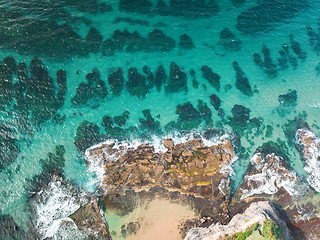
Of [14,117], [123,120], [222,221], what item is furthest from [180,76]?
[14,117]

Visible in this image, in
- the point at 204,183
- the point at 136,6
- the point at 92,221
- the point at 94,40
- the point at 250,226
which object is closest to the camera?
the point at 250,226

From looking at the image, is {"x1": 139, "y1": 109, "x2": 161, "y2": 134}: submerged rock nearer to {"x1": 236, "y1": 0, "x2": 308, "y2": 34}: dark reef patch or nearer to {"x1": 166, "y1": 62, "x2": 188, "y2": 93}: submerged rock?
{"x1": 166, "y1": 62, "x2": 188, "y2": 93}: submerged rock

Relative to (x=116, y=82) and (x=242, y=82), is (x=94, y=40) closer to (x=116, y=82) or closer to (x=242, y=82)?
(x=116, y=82)

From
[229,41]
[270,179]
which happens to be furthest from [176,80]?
[270,179]

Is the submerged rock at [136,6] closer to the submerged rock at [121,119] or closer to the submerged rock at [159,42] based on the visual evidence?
the submerged rock at [159,42]

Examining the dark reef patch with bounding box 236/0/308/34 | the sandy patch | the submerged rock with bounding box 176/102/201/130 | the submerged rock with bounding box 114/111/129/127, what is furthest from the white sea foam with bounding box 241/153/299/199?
the dark reef patch with bounding box 236/0/308/34

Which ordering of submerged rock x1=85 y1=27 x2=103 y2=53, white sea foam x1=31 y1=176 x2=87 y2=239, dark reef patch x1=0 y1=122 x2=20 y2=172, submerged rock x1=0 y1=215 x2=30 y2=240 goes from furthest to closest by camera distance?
submerged rock x1=85 y1=27 x2=103 y2=53 < dark reef patch x1=0 y1=122 x2=20 y2=172 < white sea foam x1=31 y1=176 x2=87 y2=239 < submerged rock x1=0 y1=215 x2=30 y2=240

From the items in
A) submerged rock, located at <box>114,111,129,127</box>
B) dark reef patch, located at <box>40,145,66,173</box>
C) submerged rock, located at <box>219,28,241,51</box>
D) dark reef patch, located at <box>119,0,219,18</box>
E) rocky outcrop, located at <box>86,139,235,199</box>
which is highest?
dark reef patch, located at <box>119,0,219,18</box>
